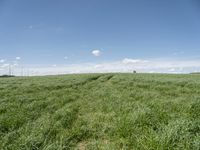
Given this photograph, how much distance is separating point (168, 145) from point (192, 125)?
1.38 metres

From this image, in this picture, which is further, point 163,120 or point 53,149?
point 163,120

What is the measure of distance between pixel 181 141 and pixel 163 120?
5.72ft

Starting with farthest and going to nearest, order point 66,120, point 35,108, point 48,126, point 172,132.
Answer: point 35,108
point 66,120
point 48,126
point 172,132

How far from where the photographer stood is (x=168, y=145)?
12.4ft

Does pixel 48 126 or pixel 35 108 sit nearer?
pixel 48 126

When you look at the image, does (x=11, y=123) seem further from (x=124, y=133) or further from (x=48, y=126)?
(x=124, y=133)

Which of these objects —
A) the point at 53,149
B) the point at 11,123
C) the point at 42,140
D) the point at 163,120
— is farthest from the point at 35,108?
the point at 163,120

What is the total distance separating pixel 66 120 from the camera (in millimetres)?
6707

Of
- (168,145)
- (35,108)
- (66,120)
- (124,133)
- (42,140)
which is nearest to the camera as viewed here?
(168,145)

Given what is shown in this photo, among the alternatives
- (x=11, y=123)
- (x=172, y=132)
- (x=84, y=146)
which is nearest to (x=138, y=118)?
(x=172, y=132)

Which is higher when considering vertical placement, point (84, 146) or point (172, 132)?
point (172, 132)

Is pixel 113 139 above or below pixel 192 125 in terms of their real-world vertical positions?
below

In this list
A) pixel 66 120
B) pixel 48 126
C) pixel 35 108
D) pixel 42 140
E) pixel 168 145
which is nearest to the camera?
pixel 168 145

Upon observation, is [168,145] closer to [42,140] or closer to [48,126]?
[42,140]
